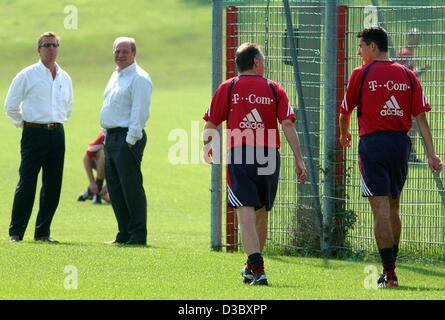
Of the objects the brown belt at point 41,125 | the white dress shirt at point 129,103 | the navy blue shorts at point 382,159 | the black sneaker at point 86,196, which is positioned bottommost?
the black sneaker at point 86,196

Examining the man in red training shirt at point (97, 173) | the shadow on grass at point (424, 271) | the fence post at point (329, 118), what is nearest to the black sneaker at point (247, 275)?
the shadow on grass at point (424, 271)

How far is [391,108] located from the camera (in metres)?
11.0

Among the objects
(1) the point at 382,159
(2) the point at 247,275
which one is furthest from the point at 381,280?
(2) the point at 247,275

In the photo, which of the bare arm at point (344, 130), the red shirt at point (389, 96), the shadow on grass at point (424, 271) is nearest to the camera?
the red shirt at point (389, 96)

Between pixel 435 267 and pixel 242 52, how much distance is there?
129 inches

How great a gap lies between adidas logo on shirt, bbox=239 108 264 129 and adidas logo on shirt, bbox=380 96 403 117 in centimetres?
102

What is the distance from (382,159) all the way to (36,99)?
5.13 meters

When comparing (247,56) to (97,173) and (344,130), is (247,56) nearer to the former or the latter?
(344,130)

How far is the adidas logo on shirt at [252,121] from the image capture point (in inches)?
428

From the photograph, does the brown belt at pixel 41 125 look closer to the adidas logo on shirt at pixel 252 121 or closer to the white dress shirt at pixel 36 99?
the white dress shirt at pixel 36 99

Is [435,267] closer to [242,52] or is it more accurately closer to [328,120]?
[328,120]

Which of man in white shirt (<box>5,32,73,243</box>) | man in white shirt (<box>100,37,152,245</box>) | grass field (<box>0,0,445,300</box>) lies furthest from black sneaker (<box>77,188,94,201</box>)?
man in white shirt (<box>100,37,152,245</box>)

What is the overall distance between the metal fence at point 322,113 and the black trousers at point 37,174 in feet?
5.97
